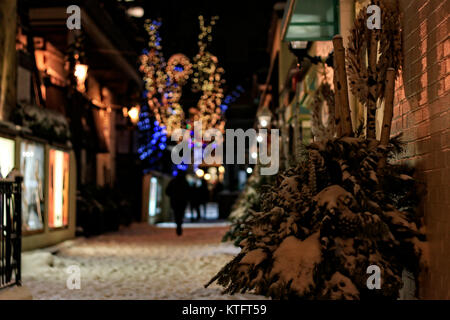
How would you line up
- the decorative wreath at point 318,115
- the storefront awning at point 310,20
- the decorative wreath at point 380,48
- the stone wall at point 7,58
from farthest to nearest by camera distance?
the stone wall at point 7,58, the decorative wreath at point 318,115, the storefront awning at point 310,20, the decorative wreath at point 380,48

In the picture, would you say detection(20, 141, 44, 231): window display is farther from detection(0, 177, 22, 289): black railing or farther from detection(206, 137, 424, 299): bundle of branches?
detection(206, 137, 424, 299): bundle of branches

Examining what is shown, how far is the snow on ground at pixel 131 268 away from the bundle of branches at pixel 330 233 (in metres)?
2.92

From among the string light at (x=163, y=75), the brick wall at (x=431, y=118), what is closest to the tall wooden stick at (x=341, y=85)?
the brick wall at (x=431, y=118)

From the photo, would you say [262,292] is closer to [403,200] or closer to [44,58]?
[403,200]

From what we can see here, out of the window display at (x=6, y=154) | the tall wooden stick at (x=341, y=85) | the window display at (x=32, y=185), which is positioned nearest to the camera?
the tall wooden stick at (x=341, y=85)

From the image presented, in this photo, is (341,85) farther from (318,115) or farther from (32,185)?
(32,185)

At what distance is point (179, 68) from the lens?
90.3 feet

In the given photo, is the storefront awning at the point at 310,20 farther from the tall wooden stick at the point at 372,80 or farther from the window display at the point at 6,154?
the window display at the point at 6,154

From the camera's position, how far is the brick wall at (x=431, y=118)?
443cm

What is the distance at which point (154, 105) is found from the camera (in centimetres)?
3145

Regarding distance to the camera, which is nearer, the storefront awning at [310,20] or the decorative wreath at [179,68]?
the storefront awning at [310,20]

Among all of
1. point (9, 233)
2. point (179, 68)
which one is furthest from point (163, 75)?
point (9, 233)

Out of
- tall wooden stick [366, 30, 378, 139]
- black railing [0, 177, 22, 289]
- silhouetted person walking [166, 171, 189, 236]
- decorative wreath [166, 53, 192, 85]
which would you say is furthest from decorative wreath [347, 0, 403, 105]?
decorative wreath [166, 53, 192, 85]

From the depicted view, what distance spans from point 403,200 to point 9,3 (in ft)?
36.5
